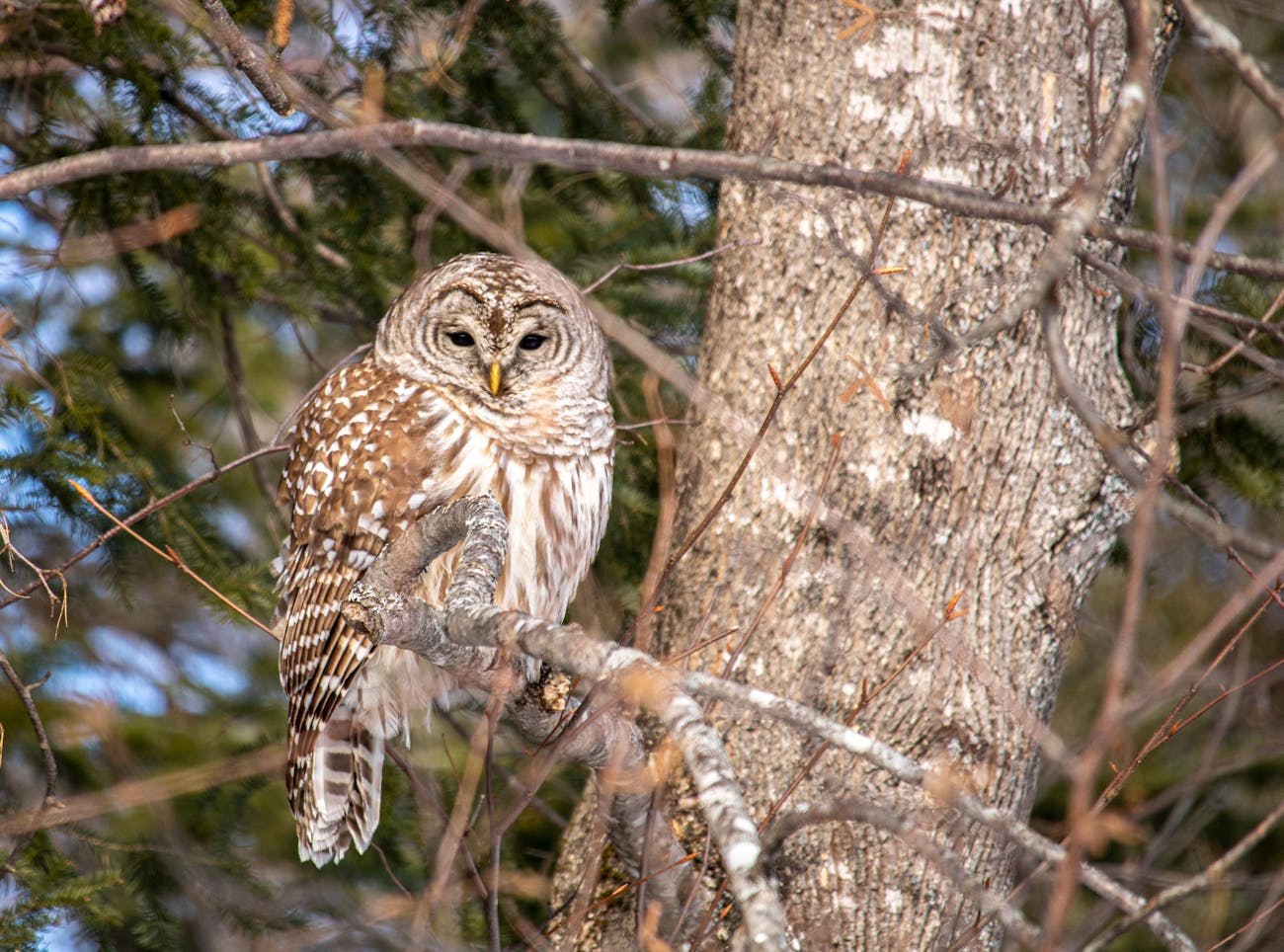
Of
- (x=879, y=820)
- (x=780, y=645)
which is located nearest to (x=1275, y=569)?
(x=879, y=820)

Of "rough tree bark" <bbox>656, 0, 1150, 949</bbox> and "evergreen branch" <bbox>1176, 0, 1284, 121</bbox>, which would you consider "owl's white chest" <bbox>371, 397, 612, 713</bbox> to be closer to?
"rough tree bark" <bbox>656, 0, 1150, 949</bbox>

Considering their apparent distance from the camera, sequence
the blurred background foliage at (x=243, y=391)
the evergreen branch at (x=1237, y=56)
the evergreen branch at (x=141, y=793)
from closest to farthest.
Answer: the evergreen branch at (x=1237, y=56) < the evergreen branch at (x=141, y=793) < the blurred background foliage at (x=243, y=391)

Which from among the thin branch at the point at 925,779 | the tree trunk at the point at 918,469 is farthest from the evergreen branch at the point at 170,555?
the thin branch at the point at 925,779

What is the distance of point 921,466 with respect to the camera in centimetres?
322

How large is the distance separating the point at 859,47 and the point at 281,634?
234cm

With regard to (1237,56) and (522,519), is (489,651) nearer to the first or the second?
(522,519)

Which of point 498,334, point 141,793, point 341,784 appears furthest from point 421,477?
point 141,793

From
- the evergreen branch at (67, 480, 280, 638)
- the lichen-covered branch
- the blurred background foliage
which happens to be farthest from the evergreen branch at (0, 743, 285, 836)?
the lichen-covered branch

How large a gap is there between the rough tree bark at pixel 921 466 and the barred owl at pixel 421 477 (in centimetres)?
55

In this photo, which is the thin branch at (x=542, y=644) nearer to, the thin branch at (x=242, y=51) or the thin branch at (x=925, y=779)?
the thin branch at (x=925, y=779)

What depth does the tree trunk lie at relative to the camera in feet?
10.2

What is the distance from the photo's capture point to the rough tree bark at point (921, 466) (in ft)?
10.2

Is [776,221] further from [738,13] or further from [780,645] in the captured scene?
[780,645]

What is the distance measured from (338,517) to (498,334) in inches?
28.5
